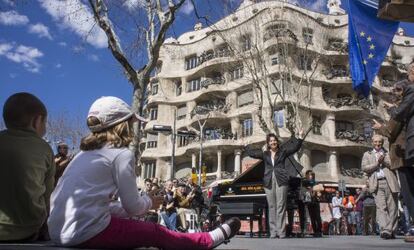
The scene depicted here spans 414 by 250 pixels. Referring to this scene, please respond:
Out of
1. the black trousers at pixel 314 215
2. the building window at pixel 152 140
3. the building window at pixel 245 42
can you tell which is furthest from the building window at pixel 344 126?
the black trousers at pixel 314 215

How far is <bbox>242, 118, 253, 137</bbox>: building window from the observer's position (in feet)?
139

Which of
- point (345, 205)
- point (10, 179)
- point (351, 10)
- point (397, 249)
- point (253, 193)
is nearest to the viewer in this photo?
point (10, 179)

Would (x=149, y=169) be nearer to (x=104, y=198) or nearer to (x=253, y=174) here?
(x=253, y=174)

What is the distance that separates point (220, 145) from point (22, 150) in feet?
128

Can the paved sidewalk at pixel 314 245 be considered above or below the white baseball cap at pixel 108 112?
below

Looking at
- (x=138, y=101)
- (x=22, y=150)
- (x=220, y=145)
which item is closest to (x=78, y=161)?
(x=22, y=150)

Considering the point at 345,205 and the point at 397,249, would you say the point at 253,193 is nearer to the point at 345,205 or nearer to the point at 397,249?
the point at 397,249

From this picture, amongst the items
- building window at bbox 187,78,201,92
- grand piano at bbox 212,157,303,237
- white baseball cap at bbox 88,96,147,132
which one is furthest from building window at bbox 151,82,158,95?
white baseball cap at bbox 88,96,147,132

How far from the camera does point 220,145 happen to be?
42.4 meters

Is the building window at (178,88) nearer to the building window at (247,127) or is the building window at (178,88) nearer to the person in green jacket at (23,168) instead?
the building window at (247,127)

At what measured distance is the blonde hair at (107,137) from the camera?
311 cm

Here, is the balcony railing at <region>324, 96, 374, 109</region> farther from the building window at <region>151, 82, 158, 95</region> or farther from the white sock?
the white sock

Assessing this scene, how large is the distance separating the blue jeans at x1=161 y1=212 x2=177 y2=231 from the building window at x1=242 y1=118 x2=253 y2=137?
29.6 m

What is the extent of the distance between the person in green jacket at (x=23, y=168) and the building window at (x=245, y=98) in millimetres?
39678
